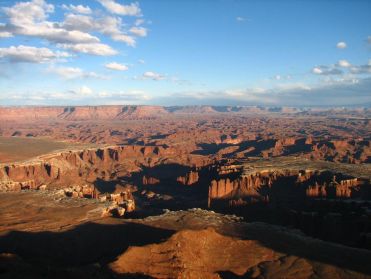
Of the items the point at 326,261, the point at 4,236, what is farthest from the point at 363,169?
the point at 4,236

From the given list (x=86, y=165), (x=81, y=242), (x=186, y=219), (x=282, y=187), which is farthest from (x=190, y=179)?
(x=81, y=242)

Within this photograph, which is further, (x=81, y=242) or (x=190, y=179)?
(x=190, y=179)

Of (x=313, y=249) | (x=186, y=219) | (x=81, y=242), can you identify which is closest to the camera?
(x=313, y=249)

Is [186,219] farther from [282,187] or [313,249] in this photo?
[282,187]

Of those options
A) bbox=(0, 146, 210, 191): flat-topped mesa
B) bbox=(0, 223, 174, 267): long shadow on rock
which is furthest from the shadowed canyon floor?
bbox=(0, 146, 210, 191): flat-topped mesa

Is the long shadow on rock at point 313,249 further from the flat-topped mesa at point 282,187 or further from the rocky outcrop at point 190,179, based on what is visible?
the rocky outcrop at point 190,179

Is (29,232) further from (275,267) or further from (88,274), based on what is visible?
(275,267)

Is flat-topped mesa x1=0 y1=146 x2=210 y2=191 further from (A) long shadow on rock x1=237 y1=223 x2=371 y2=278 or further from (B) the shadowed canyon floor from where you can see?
(A) long shadow on rock x1=237 y1=223 x2=371 y2=278

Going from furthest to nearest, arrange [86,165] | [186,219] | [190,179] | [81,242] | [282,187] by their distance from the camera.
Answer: [86,165] < [190,179] < [282,187] < [186,219] < [81,242]
